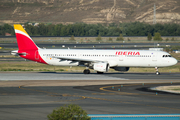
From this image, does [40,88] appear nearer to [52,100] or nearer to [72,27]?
[52,100]

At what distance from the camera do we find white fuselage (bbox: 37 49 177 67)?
49.1 meters

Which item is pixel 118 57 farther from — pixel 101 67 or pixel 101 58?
pixel 101 67

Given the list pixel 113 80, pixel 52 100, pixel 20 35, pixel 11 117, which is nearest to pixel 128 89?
pixel 113 80

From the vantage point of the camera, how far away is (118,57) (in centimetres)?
4922

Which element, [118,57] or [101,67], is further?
[118,57]

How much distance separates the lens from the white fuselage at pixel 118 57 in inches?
1934

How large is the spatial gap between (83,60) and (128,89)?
15.6 metres

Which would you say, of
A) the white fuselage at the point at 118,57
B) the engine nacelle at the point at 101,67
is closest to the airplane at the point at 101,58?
the white fuselage at the point at 118,57

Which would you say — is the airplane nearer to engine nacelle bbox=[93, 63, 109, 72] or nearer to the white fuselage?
the white fuselage

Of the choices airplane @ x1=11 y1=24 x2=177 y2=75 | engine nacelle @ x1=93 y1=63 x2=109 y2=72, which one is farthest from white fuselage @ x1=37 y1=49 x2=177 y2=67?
engine nacelle @ x1=93 y1=63 x2=109 y2=72

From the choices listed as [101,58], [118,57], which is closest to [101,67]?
[101,58]

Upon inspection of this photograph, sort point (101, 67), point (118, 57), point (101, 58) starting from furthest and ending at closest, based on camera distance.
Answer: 1. point (101, 58)
2. point (118, 57)
3. point (101, 67)

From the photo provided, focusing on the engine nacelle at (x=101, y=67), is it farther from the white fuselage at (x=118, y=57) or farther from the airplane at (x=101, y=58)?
the white fuselage at (x=118, y=57)

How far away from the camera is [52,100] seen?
2698cm
